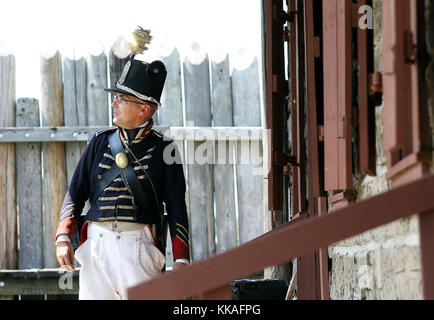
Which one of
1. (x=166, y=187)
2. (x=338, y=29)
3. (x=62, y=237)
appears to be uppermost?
(x=338, y=29)

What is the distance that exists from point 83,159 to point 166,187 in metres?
0.53

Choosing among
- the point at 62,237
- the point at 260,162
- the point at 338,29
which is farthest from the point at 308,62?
the point at 260,162

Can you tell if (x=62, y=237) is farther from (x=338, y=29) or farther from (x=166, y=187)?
(x=338, y=29)

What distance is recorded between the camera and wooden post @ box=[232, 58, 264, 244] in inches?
289

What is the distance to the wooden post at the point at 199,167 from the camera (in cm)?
727

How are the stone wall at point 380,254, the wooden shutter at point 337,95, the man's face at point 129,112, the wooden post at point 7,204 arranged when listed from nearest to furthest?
the stone wall at point 380,254 → the wooden shutter at point 337,95 → the man's face at point 129,112 → the wooden post at point 7,204

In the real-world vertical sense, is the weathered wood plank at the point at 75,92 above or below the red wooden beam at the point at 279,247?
above

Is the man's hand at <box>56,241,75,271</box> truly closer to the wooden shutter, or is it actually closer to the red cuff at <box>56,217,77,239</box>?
the red cuff at <box>56,217,77,239</box>

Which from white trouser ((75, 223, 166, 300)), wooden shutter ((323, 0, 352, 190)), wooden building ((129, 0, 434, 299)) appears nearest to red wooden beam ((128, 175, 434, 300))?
wooden building ((129, 0, 434, 299))

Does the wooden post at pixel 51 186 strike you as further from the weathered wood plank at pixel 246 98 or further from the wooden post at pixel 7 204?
the weathered wood plank at pixel 246 98

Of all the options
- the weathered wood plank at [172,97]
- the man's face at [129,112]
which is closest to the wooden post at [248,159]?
the weathered wood plank at [172,97]

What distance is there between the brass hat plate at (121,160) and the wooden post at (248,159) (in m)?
3.13

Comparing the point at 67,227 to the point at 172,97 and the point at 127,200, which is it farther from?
the point at 172,97
